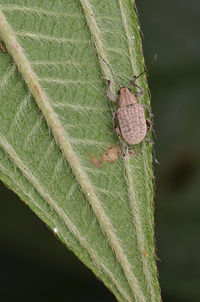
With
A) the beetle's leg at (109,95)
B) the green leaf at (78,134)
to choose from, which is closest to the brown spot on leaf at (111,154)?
Result: the green leaf at (78,134)

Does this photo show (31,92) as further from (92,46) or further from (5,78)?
(92,46)

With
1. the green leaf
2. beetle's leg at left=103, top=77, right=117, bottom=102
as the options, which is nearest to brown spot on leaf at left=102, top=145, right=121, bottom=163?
the green leaf

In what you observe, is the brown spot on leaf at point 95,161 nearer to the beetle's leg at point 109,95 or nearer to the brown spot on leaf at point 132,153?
the brown spot on leaf at point 132,153

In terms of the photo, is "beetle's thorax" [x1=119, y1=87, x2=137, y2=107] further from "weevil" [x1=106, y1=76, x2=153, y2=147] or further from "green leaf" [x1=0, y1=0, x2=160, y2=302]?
"green leaf" [x1=0, y1=0, x2=160, y2=302]

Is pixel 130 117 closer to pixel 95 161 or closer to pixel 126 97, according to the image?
pixel 126 97

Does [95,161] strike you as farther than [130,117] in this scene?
No

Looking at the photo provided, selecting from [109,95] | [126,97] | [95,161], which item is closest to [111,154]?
[95,161]

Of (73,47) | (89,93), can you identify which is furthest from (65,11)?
(89,93)
